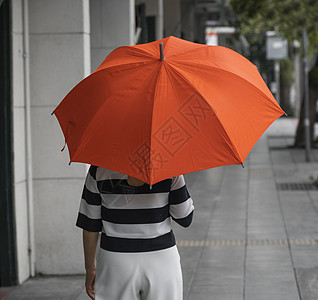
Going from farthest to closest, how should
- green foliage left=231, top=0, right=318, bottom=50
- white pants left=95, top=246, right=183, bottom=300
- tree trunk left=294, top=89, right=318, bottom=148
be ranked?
1. tree trunk left=294, top=89, right=318, bottom=148
2. green foliage left=231, top=0, right=318, bottom=50
3. white pants left=95, top=246, right=183, bottom=300

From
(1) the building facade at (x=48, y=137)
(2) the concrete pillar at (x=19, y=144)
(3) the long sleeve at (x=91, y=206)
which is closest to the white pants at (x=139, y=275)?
(3) the long sleeve at (x=91, y=206)

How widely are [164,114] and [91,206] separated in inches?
24.2

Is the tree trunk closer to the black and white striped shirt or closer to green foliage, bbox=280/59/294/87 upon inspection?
the black and white striped shirt

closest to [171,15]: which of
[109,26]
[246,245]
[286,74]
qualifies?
[109,26]

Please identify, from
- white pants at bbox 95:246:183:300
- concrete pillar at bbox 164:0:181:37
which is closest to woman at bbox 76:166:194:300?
white pants at bbox 95:246:183:300

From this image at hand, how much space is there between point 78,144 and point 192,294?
321cm

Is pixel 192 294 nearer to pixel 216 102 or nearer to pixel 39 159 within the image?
pixel 39 159

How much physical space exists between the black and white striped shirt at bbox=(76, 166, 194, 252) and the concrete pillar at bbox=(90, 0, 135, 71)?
5.74 meters

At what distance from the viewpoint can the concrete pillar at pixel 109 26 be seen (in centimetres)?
871

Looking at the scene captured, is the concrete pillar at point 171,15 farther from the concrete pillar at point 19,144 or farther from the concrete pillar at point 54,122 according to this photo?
the concrete pillar at point 19,144

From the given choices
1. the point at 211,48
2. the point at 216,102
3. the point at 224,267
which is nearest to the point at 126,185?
the point at 216,102

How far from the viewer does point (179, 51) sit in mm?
3244

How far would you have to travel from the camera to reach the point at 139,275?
123 inches

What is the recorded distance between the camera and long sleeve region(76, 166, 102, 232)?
127 inches
